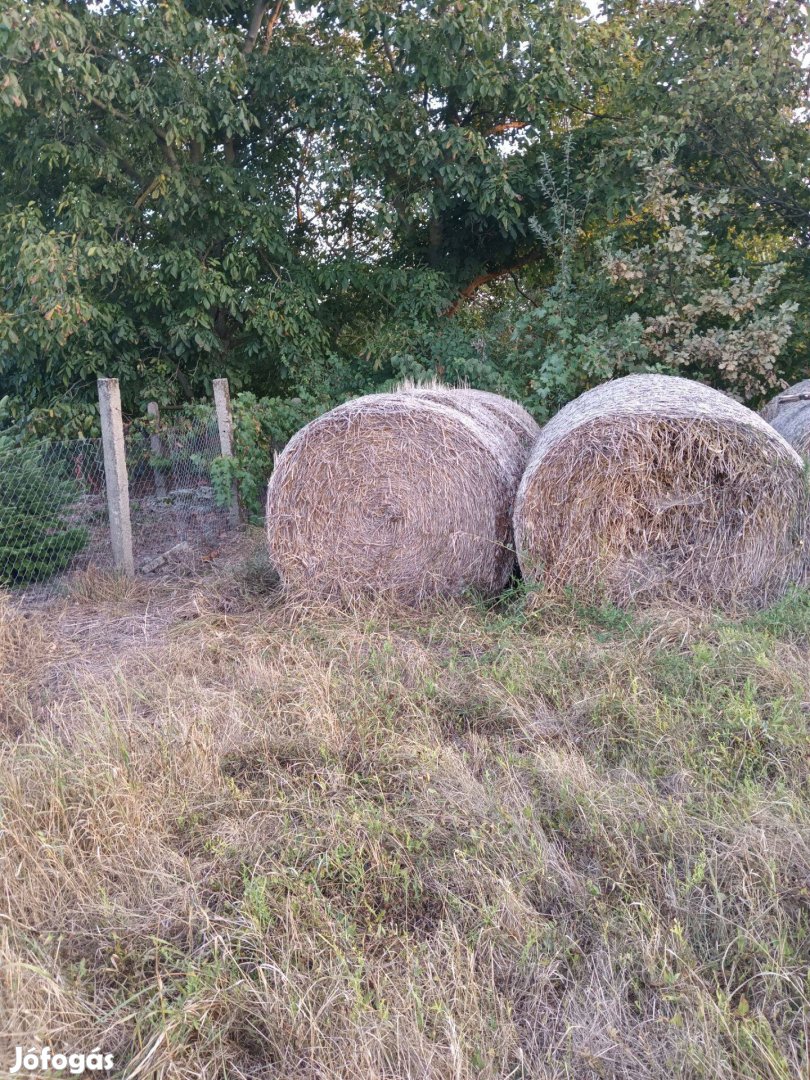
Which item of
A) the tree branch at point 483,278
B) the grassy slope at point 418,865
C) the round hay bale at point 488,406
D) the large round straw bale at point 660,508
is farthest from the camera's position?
the tree branch at point 483,278

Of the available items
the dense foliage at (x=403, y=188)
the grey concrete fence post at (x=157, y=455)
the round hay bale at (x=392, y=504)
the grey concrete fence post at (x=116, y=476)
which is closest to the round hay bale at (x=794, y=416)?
the dense foliage at (x=403, y=188)

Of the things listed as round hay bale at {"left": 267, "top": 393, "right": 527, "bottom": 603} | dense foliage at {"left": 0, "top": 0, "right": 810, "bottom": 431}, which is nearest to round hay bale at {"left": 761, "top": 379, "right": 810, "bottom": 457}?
dense foliage at {"left": 0, "top": 0, "right": 810, "bottom": 431}

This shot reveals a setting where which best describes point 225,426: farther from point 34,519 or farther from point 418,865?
point 418,865

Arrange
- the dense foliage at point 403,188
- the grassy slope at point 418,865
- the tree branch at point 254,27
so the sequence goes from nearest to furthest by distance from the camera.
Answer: the grassy slope at point 418,865 < the dense foliage at point 403,188 < the tree branch at point 254,27

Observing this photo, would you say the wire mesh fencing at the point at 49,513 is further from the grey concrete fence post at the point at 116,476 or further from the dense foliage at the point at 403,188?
the dense foliage at the point at 403,188

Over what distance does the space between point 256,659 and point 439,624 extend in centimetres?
128

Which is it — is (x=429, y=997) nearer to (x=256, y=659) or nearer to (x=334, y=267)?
(x=256, y=659)

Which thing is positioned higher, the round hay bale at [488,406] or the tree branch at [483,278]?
the tree branch at [483,278]

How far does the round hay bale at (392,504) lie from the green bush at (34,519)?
1789mm

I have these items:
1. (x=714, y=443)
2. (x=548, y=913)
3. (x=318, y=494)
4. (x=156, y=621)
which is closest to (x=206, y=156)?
(x=318, y=494)

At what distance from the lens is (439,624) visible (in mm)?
5652

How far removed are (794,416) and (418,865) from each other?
19.2ft

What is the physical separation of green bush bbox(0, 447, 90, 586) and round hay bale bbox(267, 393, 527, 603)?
1.79 metres

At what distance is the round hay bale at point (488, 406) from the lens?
7.32 metres
